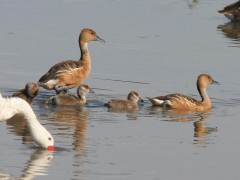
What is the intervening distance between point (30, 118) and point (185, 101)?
3843 mm

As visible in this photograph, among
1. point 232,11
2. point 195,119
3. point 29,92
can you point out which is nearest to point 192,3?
point 232,11

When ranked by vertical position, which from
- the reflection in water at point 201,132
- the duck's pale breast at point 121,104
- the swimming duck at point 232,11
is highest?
the swimming duck at point 232,11

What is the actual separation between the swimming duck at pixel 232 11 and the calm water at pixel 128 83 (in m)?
0.20

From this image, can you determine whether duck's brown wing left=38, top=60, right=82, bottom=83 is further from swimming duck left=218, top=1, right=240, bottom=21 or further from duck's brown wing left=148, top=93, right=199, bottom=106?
swimming duck left=218, top=1, right=240, bottom=21

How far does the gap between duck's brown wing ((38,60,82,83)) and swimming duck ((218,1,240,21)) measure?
8757 mm

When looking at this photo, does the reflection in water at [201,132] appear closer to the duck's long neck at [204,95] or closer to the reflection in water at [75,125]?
the duck's long neck at [204,95]

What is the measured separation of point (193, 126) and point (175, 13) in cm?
1073

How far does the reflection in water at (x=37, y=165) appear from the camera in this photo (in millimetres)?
11633

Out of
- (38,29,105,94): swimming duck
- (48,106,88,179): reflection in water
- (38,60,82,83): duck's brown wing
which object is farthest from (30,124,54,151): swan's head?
(38,60,82,83): duck's brown wing

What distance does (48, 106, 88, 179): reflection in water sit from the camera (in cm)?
1254

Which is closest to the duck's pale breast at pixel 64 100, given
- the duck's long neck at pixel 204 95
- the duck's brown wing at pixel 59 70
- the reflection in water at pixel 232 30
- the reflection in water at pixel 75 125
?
the reflection in water at pixel 75 125

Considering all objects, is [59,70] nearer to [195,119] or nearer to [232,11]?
[195,119]

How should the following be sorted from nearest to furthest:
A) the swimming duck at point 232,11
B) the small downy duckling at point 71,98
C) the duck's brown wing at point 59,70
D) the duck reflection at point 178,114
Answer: the duck reflection at point 178,114 < the small downy duckling at point 71,98 < the duck's brown wing at point 59,70 < the swimming duck at point 232,11

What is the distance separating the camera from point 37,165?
1222 centimetres
